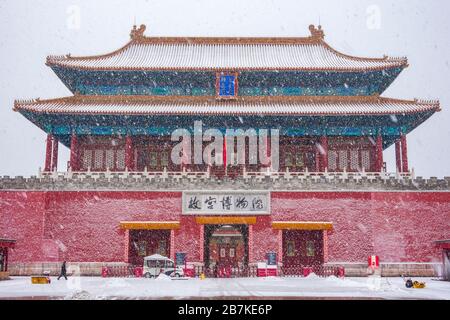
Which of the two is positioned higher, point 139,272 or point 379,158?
point 379,158

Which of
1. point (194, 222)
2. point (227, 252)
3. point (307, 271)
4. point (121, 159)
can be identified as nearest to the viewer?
point (307, 271)

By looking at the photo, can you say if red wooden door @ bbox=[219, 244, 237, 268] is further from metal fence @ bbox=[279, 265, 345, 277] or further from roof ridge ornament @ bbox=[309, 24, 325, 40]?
roof ridge ornament @ bbox=[309, 24, 325, 40]

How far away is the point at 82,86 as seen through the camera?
96.3 feet

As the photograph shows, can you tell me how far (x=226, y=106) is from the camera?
1088 inches

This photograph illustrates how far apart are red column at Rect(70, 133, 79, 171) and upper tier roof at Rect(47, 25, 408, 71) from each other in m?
4.17

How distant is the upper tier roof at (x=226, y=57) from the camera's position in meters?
28.3

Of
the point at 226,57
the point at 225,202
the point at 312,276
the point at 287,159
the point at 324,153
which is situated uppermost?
the point at 226,57

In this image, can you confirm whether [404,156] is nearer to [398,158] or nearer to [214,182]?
[398,158]

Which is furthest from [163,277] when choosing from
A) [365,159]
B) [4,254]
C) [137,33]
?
[137,33]

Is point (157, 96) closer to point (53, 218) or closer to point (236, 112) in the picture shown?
point (236, 112)

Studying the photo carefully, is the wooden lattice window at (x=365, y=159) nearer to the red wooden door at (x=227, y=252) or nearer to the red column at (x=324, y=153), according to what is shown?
the red column at (x=324, y=153)

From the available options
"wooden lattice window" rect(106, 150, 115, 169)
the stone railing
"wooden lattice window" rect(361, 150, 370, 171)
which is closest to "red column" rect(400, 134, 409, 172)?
the stone railing

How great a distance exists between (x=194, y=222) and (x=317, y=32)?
16.8 metres

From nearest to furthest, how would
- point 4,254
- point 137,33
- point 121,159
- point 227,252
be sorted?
1. point 4,254
2. point 121,159
3. point 137,33
4. point 227,252
